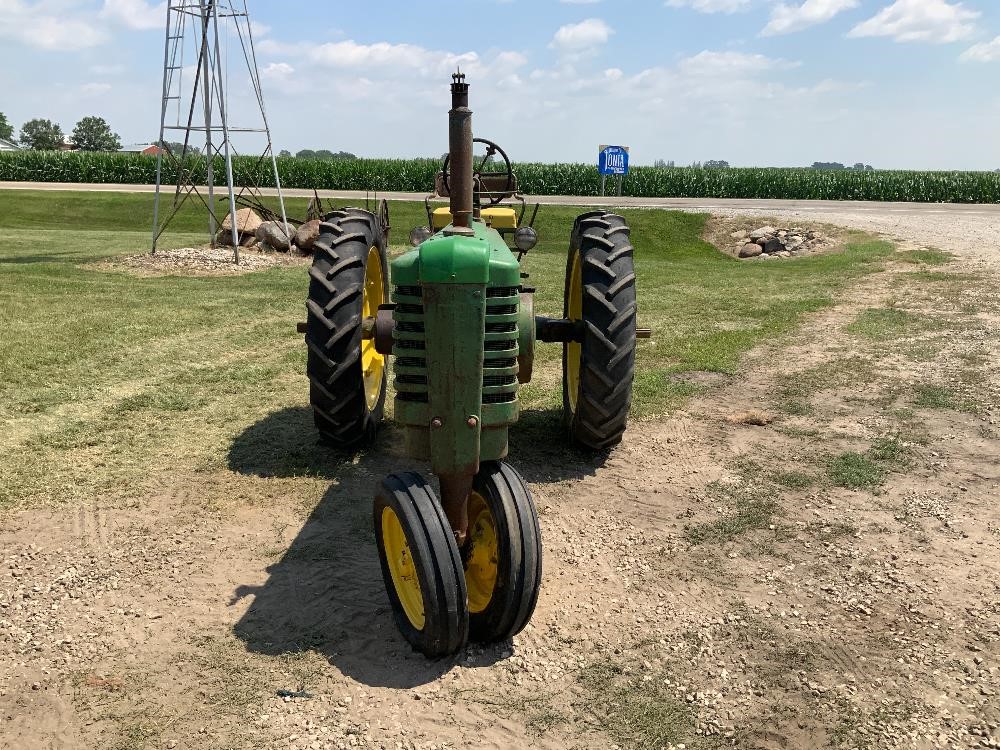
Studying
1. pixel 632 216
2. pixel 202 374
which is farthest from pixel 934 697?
pixel 632 216

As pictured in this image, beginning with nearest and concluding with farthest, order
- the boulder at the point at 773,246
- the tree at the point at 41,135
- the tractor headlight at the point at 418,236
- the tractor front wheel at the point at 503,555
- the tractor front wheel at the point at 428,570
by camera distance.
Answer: the tractor front wheel at the point at 428,570
the tractor front wheel at the point at 503,555
the tractor headlight at the point at 418,236
the boulder at the point at 773,246
the tree at the point at 41,135

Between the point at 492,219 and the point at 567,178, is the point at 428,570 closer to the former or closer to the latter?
the point at 492,219

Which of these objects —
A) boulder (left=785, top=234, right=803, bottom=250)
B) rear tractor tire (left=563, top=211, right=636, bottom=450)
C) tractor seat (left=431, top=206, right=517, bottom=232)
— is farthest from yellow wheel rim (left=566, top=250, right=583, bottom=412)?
boulder (left=785, top=234, right=803, bottom=250)

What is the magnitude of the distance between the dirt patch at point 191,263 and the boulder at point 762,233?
11.0m

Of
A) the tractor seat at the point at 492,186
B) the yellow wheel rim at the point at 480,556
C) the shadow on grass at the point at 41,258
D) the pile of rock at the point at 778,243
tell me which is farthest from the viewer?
the pile of rock at the point at 778,243

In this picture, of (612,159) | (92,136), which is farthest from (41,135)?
(612,159)

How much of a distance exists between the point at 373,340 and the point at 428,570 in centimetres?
324

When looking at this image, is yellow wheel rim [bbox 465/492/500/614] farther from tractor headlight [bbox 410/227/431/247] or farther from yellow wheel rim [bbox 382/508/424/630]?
tractor headlight [bbox 410/227/431/247]

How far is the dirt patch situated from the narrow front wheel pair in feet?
38.0

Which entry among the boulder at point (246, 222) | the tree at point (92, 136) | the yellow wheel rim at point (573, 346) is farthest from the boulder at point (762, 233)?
the tree at point (92, 136)

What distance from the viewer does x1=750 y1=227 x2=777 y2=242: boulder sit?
66.4ft

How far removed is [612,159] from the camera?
24.4m

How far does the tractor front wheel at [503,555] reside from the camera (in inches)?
143

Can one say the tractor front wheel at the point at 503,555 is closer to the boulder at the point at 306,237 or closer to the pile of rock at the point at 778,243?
the boulder at the point at 306,237
